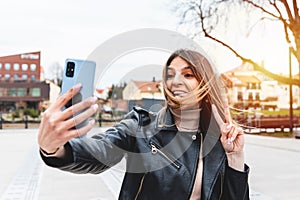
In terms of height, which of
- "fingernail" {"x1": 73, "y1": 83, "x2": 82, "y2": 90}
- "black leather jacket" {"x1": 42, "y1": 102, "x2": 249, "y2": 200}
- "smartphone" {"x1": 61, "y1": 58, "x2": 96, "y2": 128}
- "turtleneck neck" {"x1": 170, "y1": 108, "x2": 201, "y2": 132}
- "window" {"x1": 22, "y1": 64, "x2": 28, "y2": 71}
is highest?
"window" {"x1": 22, "y1": 64, "x2": 28, "y2": 71}

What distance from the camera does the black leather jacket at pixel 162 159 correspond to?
0.84 metres

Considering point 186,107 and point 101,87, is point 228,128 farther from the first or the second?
point 101,87

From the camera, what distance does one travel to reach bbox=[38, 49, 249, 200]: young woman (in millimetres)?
841

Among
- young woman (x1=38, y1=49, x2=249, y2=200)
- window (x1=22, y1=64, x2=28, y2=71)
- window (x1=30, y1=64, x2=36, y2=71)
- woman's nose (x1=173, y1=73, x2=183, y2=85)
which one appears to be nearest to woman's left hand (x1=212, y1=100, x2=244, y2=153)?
young woman (x1=38, y1=49, x2=249, y2=200)

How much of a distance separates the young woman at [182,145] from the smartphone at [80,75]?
216 mm

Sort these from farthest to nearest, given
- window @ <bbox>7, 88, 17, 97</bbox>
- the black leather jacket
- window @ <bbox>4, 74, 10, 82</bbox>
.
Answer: window @ <bbox>7, 88, 17, 97</bbox> < window @ <bbox>4, 74, 10, 82</bbox> < the black leather jacket

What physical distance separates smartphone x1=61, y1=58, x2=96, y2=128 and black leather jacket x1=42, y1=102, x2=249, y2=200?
0.23 meters

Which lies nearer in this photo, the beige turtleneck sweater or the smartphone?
the smartphone

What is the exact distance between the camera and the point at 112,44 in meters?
0.70

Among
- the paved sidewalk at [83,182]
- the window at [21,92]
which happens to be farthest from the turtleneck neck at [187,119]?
the window at [21,92]

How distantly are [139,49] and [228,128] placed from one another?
0.96 ft

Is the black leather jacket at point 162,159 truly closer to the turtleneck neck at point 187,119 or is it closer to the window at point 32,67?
the turtleneck neck at point 187,119

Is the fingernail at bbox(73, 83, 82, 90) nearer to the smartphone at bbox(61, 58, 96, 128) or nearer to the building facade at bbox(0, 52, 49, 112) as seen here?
the smartphone at bbox(61, 58, 96, 128)

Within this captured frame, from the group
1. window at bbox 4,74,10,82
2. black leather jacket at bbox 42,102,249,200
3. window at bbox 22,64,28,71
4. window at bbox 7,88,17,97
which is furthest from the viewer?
window at bbox 7,88,17,97
